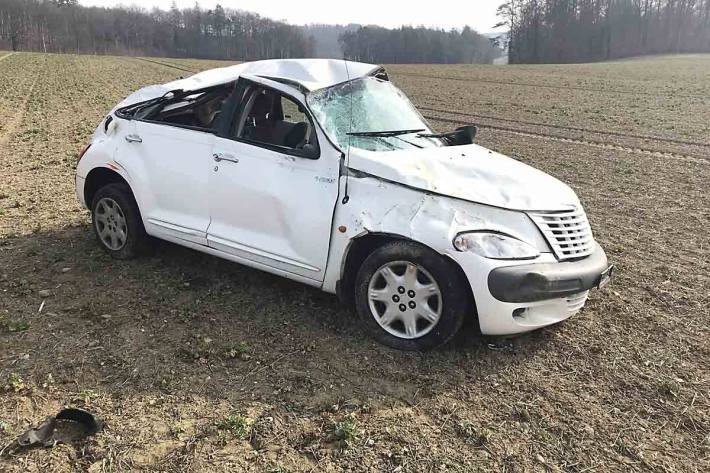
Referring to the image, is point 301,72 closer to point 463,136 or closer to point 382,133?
point 382,133

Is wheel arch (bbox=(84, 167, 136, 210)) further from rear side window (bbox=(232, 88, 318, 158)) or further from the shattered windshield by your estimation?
the shattered windshield

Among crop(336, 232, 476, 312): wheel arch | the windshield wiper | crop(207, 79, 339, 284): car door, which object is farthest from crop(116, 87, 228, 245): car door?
crop(336, 232, 476, 312): wheel arch

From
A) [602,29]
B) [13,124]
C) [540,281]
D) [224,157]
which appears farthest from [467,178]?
[602,29]

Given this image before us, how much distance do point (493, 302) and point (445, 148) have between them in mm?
1495

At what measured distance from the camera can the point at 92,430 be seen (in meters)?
3.00

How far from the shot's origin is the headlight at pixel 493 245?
356 centimetres

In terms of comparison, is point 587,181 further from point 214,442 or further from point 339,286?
point 214,442

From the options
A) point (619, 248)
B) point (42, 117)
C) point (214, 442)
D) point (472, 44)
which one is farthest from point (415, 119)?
point (472, 44)

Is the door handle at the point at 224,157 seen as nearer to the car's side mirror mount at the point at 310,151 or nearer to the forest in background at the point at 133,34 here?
the car's side mirror mount at the point at 310,151

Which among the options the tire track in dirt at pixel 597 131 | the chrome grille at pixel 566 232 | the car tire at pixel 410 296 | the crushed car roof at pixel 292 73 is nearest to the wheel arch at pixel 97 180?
the crushed car roof at pixel 292 73

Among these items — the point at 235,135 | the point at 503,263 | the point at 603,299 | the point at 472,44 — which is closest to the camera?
the point at 503,263

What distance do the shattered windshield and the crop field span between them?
1.36 m

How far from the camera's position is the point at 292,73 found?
4.60 m

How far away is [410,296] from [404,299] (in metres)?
0.05
